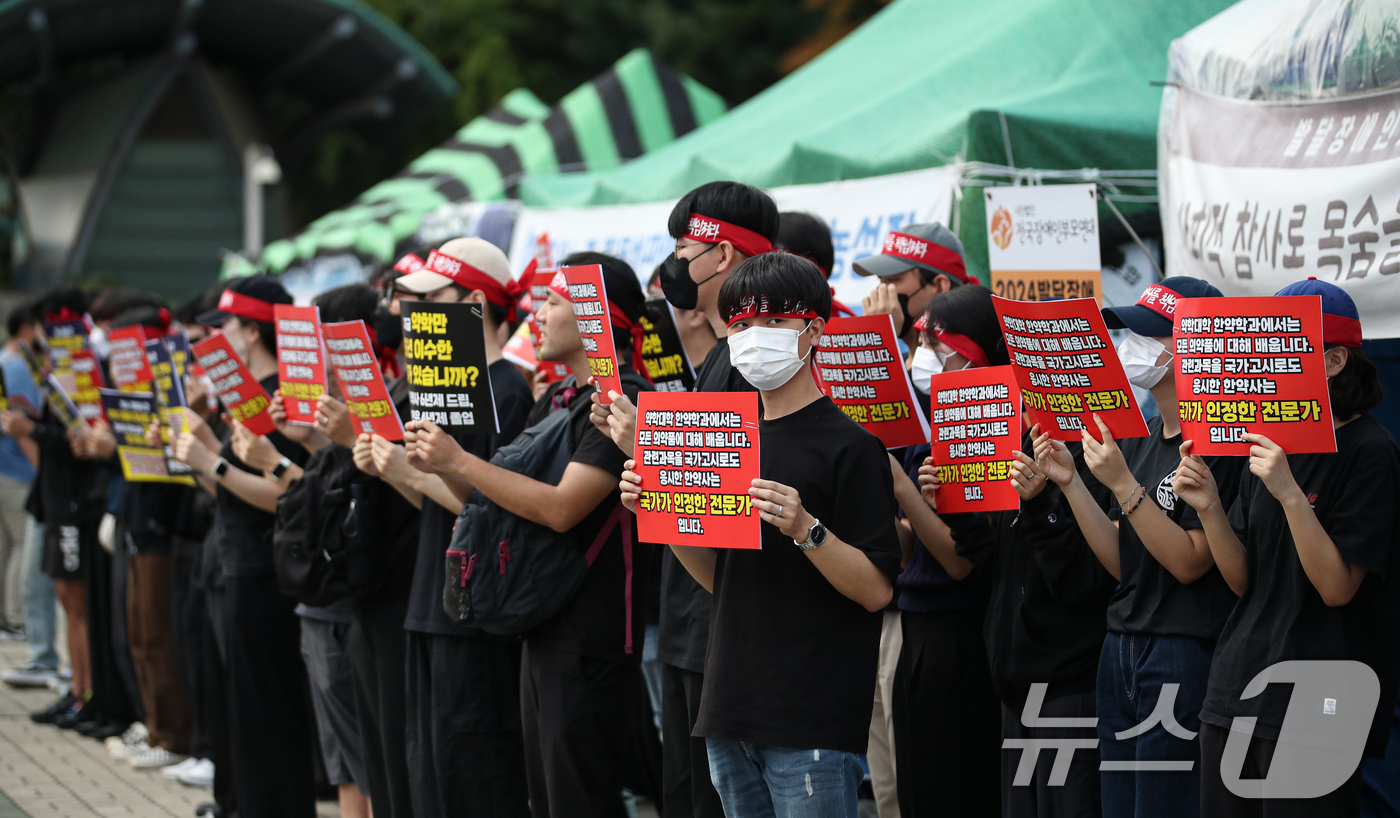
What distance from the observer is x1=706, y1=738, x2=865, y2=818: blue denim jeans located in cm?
331

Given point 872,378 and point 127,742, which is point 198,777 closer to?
point 127,742

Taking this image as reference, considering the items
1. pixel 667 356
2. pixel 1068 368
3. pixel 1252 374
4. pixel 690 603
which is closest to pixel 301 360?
pixel 667 356

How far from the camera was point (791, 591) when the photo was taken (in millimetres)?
3375

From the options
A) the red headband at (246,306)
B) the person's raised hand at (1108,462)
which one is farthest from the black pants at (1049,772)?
the red headband at (246,306)

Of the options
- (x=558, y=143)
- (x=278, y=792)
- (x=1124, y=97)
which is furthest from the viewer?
(x=558, y=143)

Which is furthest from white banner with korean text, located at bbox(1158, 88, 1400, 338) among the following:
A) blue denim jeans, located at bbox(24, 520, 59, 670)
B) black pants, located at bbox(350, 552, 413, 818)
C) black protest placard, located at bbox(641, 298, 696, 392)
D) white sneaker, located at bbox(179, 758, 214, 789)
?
blue denim jeans, located at bbox(24, 520, 59, 670)

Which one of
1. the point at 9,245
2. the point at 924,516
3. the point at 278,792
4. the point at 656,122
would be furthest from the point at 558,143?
the point at 9,245

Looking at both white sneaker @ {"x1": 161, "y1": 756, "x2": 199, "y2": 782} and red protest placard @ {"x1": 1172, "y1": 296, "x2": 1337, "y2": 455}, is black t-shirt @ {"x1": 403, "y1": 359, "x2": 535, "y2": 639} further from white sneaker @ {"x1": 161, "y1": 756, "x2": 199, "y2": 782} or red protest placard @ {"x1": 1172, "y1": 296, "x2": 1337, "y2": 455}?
white sneaker @ {"x1": 161, "y1": 756, "x2": 199, "y2": 782}

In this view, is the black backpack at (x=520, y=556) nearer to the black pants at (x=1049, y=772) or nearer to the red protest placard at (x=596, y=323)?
the red protest placard at (x=596, y=323)

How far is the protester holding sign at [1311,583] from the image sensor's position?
3.18 meters

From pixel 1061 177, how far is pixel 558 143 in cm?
846

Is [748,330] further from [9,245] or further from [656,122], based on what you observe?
[9,245]

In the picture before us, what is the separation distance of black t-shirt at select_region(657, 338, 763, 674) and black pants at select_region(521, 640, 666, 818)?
0.90 ft

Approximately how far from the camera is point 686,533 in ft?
11.1
